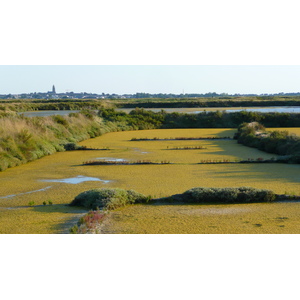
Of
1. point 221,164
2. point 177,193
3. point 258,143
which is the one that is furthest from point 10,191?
point 258,143

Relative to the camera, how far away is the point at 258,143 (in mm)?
18891

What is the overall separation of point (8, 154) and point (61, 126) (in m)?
8.05

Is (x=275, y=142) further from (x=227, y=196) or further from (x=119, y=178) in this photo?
(x=227, y=196)

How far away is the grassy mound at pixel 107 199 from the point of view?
8.44 metres

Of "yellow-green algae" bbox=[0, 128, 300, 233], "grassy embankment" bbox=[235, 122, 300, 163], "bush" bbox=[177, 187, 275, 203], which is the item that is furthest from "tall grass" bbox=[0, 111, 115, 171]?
"grassy embankment" bbox=[235, 122, 300, 163]

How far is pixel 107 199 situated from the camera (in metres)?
8.46

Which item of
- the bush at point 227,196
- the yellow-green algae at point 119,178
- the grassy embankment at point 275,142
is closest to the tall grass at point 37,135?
the yellow-green algae at point 119,178

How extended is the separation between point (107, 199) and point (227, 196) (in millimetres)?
2369

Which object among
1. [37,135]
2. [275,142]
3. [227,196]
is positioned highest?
[37,135]

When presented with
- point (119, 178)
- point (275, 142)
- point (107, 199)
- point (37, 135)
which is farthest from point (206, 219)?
point (37, 135)

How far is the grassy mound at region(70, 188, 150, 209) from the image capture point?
844 cm

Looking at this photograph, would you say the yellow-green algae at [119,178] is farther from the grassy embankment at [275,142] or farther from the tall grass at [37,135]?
the grassy embankment at [275,142]

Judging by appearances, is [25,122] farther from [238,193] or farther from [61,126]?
[238,193]

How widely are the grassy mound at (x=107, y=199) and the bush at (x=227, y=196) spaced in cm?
89
